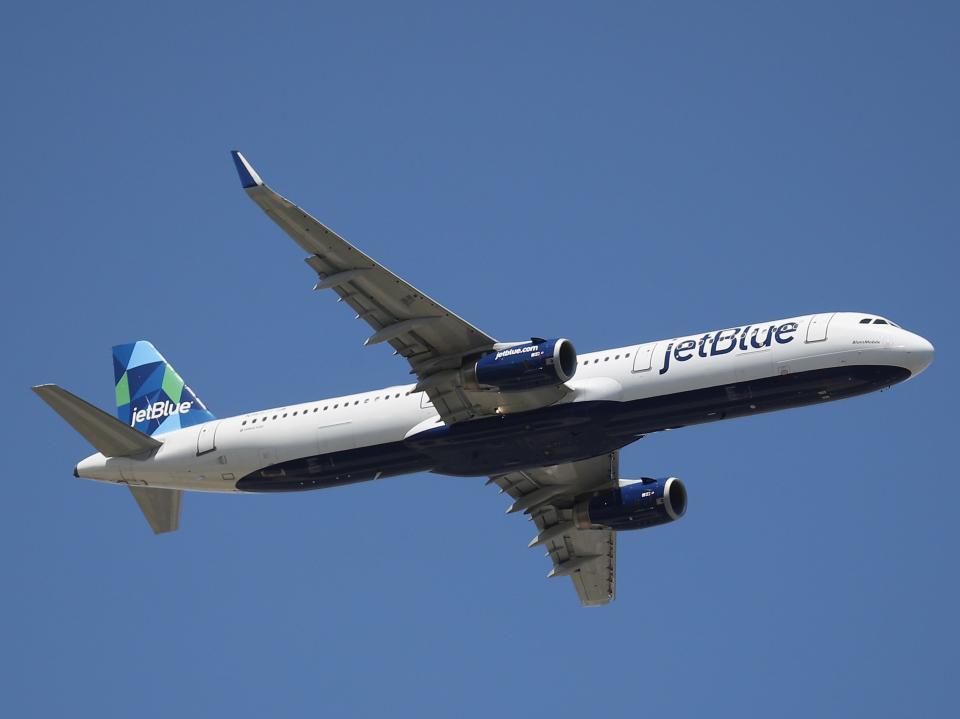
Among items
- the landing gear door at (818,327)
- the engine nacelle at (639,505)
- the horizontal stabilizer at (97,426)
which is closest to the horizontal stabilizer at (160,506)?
the horizontal stabilizer at (97,426)

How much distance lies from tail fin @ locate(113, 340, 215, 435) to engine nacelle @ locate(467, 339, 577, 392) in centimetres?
1528

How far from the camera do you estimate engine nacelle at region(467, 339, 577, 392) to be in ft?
169

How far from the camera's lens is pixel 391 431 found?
5628 cm

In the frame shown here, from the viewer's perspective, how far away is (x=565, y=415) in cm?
5362

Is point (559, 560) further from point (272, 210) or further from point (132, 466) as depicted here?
point (272, 210)

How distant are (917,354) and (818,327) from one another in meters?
3.38

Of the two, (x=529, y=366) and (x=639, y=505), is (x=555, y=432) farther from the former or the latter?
(x=639, y=505)

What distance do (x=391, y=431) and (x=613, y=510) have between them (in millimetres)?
10816

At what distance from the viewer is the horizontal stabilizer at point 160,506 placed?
62.9 metres

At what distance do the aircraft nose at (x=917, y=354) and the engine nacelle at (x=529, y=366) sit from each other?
11.2 metres

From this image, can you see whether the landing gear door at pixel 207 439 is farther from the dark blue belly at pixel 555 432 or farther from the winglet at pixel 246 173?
the winglet at pixel 246 173

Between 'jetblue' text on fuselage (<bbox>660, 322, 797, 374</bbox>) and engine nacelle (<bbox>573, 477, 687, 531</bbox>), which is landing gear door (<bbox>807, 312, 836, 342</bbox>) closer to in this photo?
'jetblue' text on fuselage (<bbox>660, 322, 797, 374</bbox>)

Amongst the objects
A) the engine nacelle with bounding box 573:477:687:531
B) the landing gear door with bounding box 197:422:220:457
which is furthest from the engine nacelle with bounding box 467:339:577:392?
the landing gear door with bounding box 197:422:220:457

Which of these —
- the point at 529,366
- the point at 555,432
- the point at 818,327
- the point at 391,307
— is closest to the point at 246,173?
the point at 391,307
